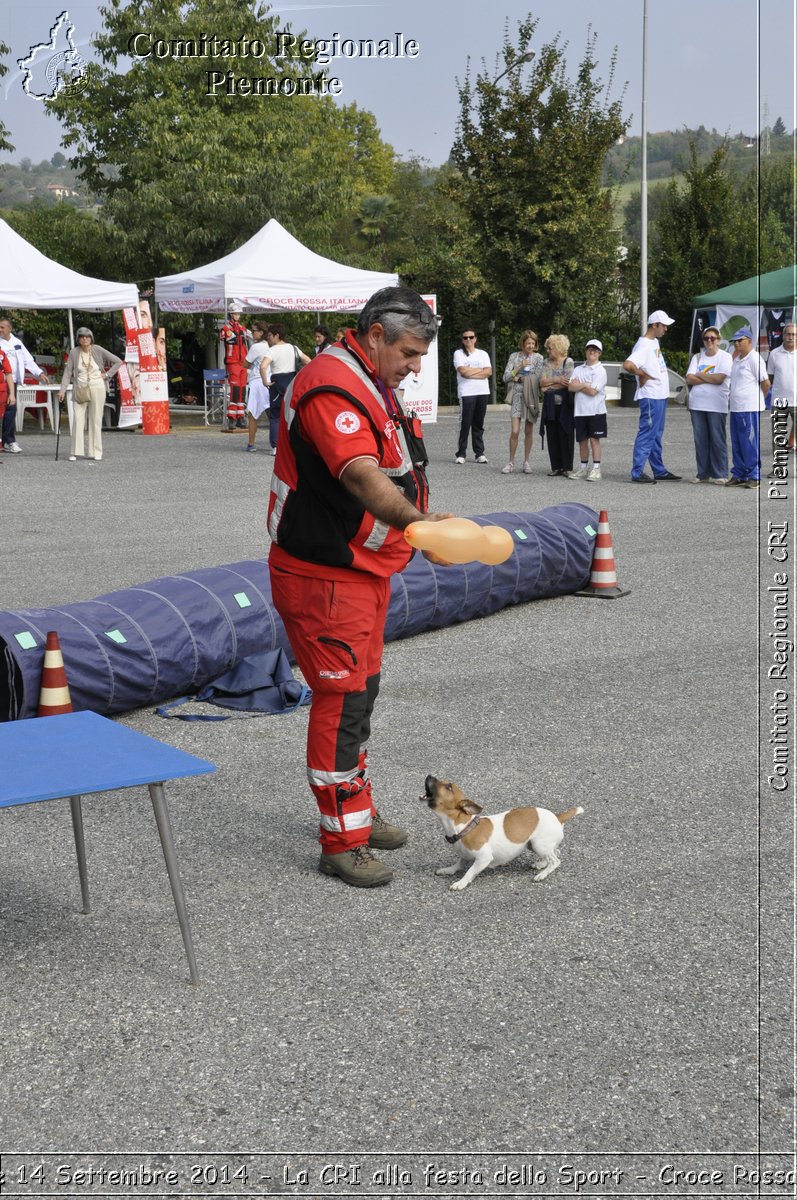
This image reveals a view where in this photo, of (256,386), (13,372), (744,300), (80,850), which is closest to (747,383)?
(256,386)

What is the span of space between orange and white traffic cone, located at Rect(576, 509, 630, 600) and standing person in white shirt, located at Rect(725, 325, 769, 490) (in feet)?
19.6

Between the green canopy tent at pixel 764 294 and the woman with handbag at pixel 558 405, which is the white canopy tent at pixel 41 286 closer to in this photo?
the woman with handbag at pixel 558 405

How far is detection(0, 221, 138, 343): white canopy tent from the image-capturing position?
21.0m

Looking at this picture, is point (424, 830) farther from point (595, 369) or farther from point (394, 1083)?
point (595, 369)

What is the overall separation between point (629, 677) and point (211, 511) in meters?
Answer: 7.58

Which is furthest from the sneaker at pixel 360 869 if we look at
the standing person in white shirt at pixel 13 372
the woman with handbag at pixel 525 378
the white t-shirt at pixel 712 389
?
the standing person in white shirt at pixel 13 372

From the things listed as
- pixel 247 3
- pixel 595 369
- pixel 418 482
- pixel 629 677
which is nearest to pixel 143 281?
pixel 247 3

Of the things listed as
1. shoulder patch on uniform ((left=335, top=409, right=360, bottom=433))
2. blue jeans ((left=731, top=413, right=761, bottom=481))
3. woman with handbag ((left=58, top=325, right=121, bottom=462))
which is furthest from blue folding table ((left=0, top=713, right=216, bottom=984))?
woman with handbag ((left=58, top=325, right=121, bottom=462))

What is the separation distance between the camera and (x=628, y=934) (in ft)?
13.8

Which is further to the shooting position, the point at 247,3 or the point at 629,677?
the point at 247,3

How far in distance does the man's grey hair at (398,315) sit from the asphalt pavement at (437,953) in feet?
6.35

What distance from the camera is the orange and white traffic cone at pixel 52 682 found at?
5.88m

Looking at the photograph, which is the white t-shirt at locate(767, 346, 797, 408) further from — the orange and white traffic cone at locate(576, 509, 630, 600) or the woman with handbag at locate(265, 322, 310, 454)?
the orange and white traffic cone at locate(576, 509, 630, 600)

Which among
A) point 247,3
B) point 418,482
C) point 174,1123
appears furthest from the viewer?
point 247,3
